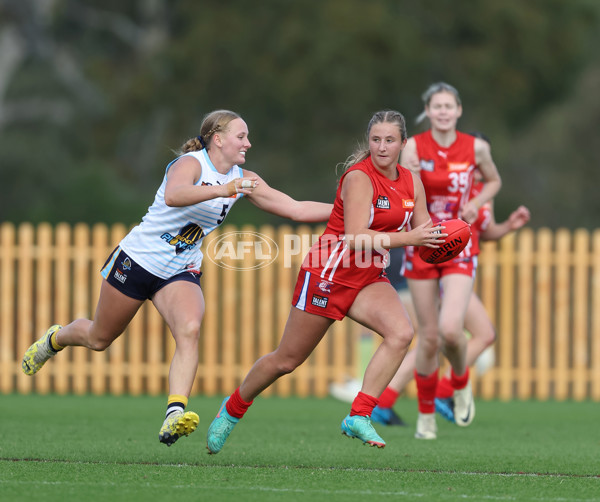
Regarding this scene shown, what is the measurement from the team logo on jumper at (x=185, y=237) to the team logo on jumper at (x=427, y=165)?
7.53 ft

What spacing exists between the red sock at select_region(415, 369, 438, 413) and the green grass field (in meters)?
0.26

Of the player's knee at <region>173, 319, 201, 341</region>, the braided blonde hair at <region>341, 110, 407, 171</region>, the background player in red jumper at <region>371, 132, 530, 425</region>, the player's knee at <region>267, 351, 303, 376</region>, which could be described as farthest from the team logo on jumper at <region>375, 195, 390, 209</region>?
the background player in red jumper at <region>371, 132, 530, 425</region>

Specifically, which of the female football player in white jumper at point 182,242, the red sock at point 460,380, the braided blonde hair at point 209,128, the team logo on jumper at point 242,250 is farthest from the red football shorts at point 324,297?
the team logo on jumper at point 242,250

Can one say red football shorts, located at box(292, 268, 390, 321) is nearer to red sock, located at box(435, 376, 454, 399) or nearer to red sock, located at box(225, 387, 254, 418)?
red sock, located at box(225, 387, 254, 418)

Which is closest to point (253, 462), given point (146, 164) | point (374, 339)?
point (374, 339)

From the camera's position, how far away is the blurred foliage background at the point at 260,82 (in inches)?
926

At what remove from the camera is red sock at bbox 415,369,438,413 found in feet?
27.2

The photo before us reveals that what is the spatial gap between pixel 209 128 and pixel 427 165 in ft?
7.25

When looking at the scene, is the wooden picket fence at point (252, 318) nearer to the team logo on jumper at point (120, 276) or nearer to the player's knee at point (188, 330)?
the team logo on jumper at point (120, 276)

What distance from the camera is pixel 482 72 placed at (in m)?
24.7

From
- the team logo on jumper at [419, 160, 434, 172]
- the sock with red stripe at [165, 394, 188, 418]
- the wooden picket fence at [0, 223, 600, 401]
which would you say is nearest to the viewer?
the sock with red stripe at [165, 394, 188, 418]

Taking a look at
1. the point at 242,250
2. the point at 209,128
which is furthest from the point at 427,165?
the point at 242,250

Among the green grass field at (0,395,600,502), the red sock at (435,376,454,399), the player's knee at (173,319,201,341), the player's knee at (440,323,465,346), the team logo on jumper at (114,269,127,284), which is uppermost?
the team logo on jumper at (114,269,127,284)

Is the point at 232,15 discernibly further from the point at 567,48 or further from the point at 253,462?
the point at 253,462
